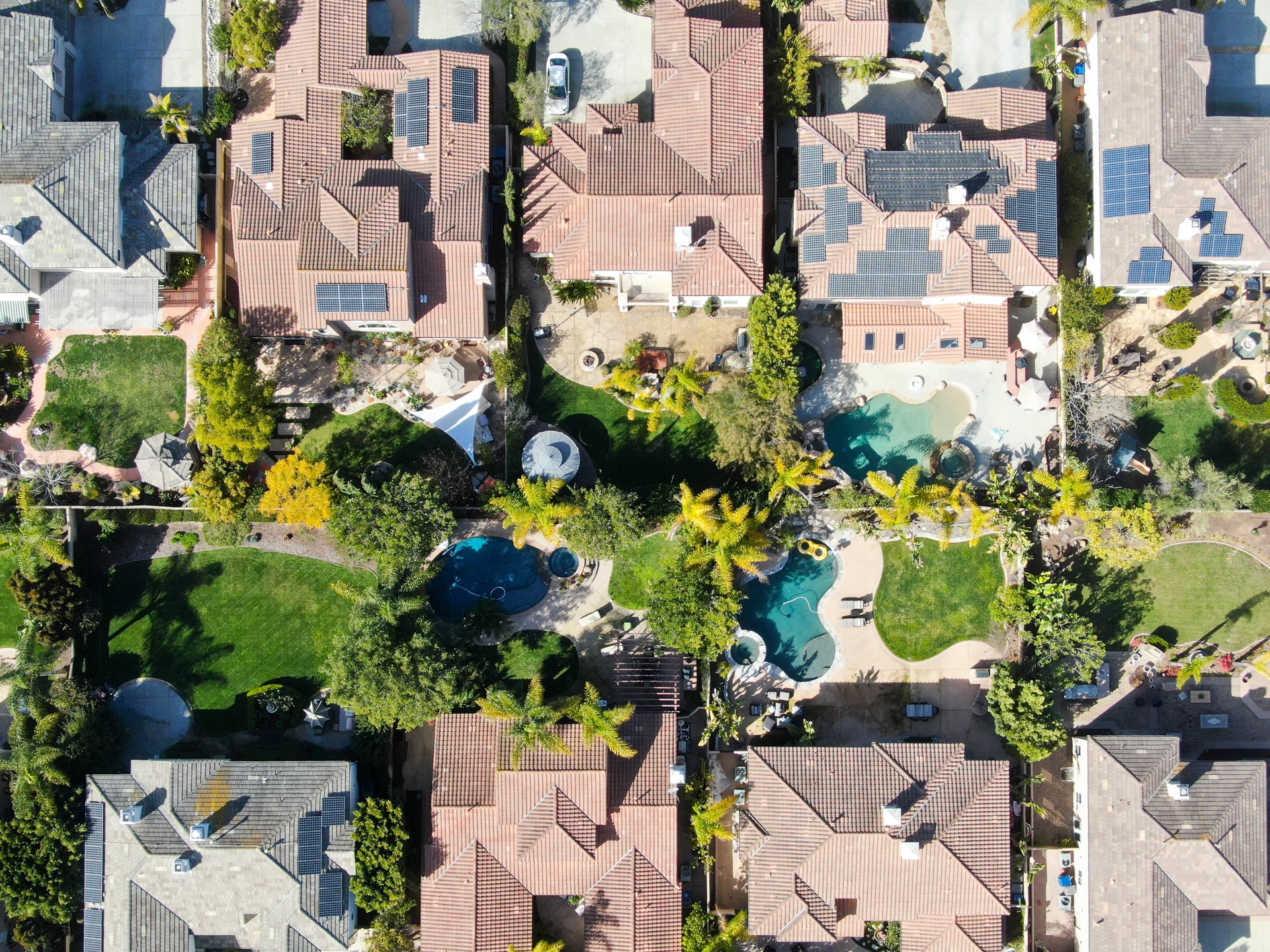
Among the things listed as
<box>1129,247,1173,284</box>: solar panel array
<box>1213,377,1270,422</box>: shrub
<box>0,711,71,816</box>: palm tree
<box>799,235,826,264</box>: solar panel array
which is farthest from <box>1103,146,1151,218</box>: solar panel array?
<box>0,711,71,816</box>: palm tree

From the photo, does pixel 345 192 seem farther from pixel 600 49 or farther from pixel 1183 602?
pixel 1183 602

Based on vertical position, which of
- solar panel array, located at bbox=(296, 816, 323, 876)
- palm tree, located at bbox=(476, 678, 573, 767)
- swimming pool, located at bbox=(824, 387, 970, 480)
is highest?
swimming pool, located at bbox=(824, 387, 970, 480)

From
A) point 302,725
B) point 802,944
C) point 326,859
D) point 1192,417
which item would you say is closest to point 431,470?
point 302,725

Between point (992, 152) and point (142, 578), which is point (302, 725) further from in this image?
point (992, 152)

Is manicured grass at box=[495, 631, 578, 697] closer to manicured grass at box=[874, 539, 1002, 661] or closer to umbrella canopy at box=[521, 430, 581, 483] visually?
umbrella canopy at box=[521, 430, 581, 483]

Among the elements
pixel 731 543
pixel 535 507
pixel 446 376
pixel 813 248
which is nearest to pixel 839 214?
pixel 813 248

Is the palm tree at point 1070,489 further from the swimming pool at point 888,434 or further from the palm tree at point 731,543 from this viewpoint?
the palm tree at point 731,543

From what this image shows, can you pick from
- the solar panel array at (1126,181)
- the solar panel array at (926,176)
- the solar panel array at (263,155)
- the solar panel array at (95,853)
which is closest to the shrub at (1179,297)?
the solar panel array at (1126,181)
